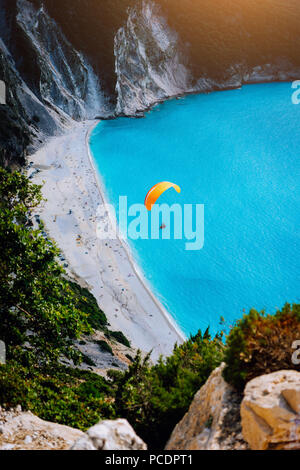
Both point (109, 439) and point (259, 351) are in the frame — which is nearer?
point (109, 439)

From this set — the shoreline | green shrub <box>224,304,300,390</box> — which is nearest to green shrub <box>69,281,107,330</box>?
the shoreline

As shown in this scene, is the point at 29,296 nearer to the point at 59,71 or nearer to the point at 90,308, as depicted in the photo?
the point at 90,308

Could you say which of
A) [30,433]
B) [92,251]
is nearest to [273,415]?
[30,433]

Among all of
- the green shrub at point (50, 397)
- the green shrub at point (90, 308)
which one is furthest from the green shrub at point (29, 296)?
the green shrub at point (90, 308)

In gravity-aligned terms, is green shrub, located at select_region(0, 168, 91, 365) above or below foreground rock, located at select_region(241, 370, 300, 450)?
above

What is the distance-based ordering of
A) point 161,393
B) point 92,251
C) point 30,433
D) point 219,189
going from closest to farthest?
1. point 30,433
2. point 161,393
3. point 92,251
4. point 219,189

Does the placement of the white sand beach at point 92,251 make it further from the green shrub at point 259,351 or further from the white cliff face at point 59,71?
the green shrub at point 259,351
